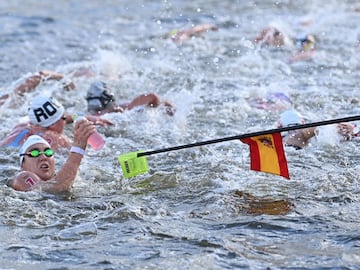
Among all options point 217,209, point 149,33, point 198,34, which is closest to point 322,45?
point 198,34

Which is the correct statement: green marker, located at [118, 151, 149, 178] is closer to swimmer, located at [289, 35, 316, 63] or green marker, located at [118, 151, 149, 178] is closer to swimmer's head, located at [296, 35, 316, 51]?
swimmer, located at [289, 35, 316, 63]

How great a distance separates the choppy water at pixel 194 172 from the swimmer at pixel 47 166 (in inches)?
4.9

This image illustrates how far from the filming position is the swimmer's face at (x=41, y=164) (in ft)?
25.8

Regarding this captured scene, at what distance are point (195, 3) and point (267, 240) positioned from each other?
15.3 meters

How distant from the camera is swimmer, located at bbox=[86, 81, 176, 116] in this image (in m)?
10.7

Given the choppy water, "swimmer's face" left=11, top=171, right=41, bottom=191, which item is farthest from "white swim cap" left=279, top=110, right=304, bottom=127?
"swimmer's face" left=11, top=171, right=41, bottom=191

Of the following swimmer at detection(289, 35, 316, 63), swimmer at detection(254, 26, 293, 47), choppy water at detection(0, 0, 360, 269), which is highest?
swimmer at detection(254, 26, 293, 47)

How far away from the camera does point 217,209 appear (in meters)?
7.14

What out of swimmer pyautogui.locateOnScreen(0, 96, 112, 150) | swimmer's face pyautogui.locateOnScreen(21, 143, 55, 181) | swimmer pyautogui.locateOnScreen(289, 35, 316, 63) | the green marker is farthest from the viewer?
swimmer pyautogui.locateOnScreen(289, 35, 316, 63)

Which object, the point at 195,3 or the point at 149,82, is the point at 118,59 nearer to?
the point at 149,82

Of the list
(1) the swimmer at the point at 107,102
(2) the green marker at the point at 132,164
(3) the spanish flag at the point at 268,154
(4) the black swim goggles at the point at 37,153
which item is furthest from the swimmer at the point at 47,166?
(1) the swimmer at the point at 107,102

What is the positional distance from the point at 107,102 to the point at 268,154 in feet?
14.4

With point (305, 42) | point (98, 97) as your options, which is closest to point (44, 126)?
point (98, 97)

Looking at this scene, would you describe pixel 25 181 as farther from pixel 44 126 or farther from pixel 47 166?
pixel 44 126
